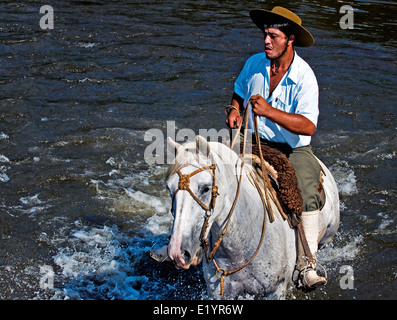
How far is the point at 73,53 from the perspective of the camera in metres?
15.3

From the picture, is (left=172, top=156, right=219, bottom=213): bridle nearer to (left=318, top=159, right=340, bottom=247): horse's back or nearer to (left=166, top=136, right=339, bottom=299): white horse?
(left=166, top=136, right=339, bottom=299): white horse

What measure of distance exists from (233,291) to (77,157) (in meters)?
6.18

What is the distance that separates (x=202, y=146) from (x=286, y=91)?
1664 mm

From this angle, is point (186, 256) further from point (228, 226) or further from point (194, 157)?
point (194, 157)

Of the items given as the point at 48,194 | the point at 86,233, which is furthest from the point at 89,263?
the point at 48,194

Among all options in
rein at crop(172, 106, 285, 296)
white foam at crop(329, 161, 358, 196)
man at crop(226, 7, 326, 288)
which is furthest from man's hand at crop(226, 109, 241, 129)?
white foam at crop(329, 161, 358, 196)

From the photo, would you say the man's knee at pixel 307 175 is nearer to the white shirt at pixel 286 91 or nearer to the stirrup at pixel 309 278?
the white shirt at pixel 286 91

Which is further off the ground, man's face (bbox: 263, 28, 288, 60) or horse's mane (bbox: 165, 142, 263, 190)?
man's face (bbox: 263, 28, 288, 60)

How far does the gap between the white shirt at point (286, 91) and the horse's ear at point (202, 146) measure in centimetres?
148

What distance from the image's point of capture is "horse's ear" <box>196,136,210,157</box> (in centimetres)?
418

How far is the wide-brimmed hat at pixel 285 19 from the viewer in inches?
211

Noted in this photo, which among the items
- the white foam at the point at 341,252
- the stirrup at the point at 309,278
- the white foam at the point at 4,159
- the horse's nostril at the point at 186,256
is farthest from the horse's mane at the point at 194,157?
the white foam at the point at 4,159

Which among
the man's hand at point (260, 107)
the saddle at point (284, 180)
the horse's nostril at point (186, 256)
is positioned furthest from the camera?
the saddle at point (284, 180)
